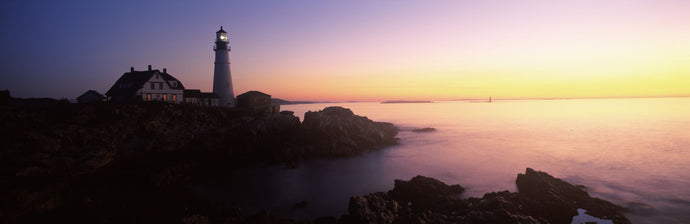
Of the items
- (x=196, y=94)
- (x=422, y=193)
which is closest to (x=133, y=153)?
(x=196, y=94)

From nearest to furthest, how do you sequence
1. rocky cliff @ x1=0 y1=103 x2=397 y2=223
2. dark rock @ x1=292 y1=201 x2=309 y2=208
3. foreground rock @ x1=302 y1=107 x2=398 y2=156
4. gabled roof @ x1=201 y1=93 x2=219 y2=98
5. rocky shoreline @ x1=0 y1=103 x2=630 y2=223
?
rocky shoreline @ x1=0 y1=103 x2=630 y2=223 → rocky cliff @ x1=0 y1=103 x2=397 y2=223 → dark rock @ x1=292 y1=201 x2=309 y2=208 → foreground rock @ x1=302 y1=107 x2=398 y2=156 → gabled roof @ x1=201 y1=93 x2=219 y2=98

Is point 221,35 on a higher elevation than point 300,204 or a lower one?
higher

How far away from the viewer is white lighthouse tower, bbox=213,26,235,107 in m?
42.9

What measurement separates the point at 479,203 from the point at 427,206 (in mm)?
2465

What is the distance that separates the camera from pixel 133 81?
38.0m

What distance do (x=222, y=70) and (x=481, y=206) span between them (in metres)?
39.3

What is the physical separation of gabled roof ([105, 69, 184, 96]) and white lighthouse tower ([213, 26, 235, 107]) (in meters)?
5.43

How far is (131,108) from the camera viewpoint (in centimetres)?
2802

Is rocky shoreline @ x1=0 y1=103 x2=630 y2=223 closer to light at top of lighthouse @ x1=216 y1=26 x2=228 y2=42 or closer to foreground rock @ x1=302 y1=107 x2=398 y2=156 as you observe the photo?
foreground rock @ x1=302 y1=107 x2=398 y2=156

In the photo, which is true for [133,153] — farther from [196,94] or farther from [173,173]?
[196,94]

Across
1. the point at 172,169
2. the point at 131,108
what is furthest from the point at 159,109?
the point at 172,169

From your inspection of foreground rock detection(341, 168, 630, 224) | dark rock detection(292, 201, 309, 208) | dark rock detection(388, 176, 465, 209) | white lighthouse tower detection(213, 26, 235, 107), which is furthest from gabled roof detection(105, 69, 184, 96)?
dark rock detection(388, 176, 465, 209)

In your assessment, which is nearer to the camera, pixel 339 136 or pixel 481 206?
pixel 481 206

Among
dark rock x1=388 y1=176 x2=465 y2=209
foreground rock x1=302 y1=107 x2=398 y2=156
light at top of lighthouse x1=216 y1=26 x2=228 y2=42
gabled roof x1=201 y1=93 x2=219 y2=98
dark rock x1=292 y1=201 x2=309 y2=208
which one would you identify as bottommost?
dark rock x1=292 y1=201 x2=309 y2=208
